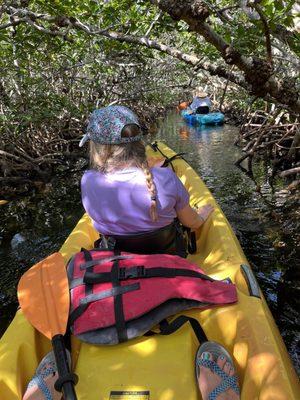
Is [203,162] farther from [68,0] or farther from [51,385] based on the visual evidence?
[51,385]

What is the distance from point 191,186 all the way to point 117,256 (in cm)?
285

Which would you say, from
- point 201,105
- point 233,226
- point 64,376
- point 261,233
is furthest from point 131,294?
point 201,105

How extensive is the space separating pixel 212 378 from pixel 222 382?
0.05m

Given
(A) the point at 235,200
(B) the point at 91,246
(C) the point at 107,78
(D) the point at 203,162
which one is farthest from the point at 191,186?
(C) the point at 107,78

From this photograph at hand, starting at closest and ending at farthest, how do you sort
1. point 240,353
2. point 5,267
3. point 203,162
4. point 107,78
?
point 240,353 < point 5,267 < point 203,162 < point 107,78

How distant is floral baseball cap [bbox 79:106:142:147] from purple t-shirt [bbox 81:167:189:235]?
19 centimetres

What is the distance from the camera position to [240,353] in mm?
1915

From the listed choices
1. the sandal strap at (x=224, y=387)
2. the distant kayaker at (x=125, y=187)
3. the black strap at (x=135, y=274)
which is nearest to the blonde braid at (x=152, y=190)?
the distant kayaker at (x=125, y=187)

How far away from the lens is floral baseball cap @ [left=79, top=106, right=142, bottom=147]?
2.33 m

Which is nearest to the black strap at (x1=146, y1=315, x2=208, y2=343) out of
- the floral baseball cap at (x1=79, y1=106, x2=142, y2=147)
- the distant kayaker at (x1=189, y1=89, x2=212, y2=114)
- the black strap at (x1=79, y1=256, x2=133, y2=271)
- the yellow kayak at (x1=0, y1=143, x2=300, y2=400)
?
the yellow kayak at (x1=0, y1=143, x2=300, y2=400)

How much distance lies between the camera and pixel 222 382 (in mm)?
1696

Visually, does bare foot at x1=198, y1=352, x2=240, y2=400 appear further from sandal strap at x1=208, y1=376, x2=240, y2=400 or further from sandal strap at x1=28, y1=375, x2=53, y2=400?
sandal strap at x1=28, y1=375, x2=53, y2=400

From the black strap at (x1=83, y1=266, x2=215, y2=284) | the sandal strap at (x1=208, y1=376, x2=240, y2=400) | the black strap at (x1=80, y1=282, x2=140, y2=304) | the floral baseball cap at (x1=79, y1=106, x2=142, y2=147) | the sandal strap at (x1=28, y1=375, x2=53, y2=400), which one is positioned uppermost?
the floral baseball cap at (x1=79, y1=106, x2=142, y2=147)

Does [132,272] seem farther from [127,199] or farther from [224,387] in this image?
[224,387]
